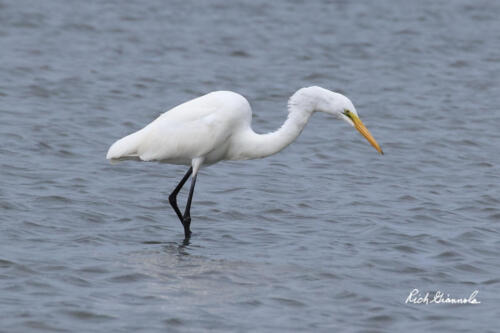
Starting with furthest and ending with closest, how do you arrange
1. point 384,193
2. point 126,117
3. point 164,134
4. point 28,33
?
1. point 28,33
2. point 126,117
3. point 384,193
4. point 164,134

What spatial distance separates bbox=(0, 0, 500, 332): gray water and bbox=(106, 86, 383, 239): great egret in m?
0.72

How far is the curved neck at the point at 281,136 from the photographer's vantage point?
8.88 metres

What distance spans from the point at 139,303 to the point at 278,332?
1.07 m

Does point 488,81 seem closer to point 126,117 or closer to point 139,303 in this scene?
point 126,117

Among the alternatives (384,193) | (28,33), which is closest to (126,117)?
(384,193)

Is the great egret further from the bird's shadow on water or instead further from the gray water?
the gray water

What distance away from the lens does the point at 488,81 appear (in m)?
17.7
